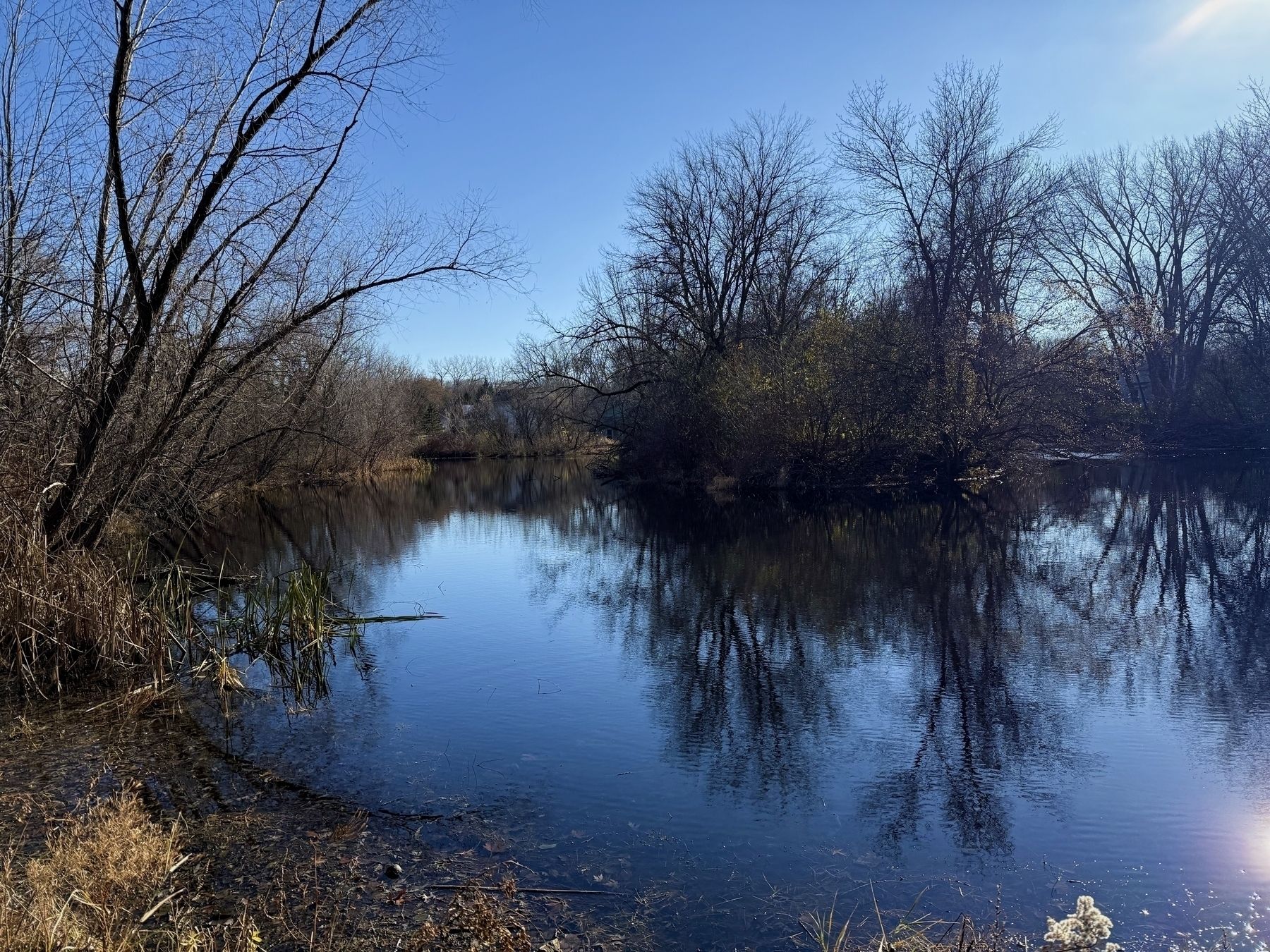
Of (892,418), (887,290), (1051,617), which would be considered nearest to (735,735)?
(1051,617)

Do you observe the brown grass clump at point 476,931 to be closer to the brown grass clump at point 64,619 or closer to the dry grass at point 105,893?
the dry grass at point 105,893

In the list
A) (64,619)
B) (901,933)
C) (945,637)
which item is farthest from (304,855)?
(945,637)

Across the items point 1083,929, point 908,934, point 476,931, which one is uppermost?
point 1083,929

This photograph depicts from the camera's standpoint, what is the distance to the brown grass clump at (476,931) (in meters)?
3.36

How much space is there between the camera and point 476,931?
3.42 m

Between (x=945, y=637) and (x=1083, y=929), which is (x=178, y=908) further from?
(x=945, y=637)

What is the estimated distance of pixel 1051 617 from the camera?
9258 millimetres

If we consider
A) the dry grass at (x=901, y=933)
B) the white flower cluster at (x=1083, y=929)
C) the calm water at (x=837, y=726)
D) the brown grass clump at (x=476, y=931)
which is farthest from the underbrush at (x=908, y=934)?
the brown grass clump at (x=476, y=931)

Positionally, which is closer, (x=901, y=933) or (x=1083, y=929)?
(x=1083, y=929)

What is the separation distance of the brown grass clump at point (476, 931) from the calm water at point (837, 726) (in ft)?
1.76

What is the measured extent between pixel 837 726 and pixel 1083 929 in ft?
12.3

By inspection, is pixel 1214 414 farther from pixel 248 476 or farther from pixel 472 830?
pixel 472 830

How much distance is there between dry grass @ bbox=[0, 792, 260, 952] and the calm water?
1.30 metres

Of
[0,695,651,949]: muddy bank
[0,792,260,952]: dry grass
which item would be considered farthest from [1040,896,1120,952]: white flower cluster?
[0,792,260,952]: dry grass
